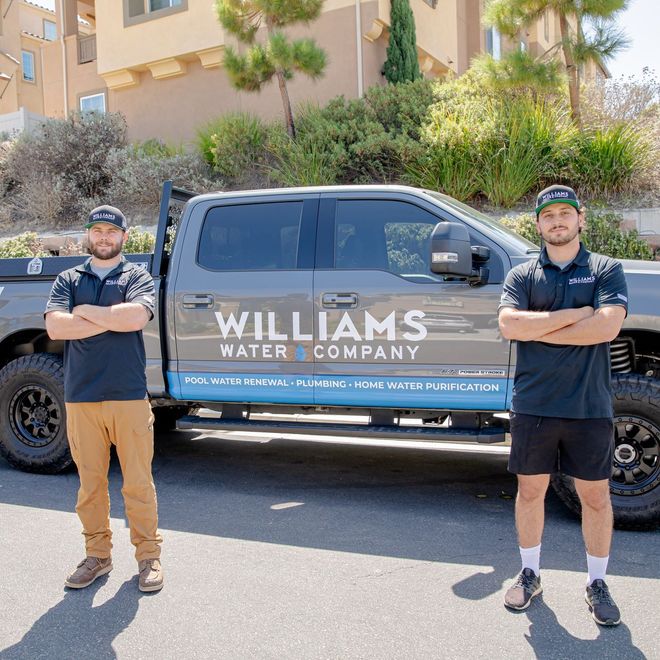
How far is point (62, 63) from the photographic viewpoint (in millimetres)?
20562

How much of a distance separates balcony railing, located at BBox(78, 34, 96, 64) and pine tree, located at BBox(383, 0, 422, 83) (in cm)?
903

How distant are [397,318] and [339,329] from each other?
395 mm

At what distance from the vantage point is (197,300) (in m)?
5.30

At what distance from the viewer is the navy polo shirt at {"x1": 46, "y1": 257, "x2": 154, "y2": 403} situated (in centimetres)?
379

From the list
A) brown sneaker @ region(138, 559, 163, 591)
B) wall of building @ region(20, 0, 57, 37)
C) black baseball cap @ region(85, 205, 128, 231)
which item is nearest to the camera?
brown sneaker @ region(138, 559, 163, 591)

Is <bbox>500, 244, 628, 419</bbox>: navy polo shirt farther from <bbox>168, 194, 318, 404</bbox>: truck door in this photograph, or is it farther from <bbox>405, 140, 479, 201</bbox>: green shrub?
<bbox>405, 140, 479, 201</bbox>: green shrub

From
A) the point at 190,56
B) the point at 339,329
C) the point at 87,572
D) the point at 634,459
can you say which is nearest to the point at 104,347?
the point at 87,572

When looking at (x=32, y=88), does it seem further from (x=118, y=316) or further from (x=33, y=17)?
(x=118, y=316)

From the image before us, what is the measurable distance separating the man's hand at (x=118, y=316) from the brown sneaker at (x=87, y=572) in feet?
3.91

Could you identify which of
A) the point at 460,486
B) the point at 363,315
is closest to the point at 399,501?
the point at 460,486

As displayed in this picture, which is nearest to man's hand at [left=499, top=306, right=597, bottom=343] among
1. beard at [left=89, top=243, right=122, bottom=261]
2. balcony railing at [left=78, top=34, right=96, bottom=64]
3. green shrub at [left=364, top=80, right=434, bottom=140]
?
beard at [left=89, top=243, right=122, bottom=261]

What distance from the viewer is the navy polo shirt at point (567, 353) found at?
11.0ft

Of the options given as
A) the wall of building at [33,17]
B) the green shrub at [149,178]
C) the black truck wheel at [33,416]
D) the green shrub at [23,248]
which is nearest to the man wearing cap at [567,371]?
the black truck wheel at [33,416]

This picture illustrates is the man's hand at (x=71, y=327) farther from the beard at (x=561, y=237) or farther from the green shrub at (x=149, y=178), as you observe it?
the green shrub at (x=149, y=178)
